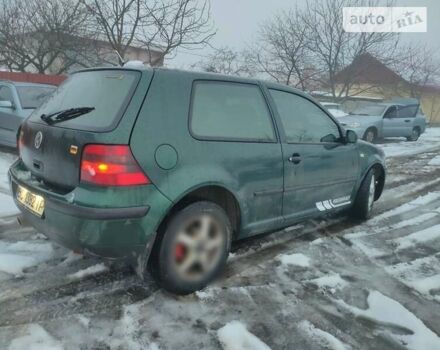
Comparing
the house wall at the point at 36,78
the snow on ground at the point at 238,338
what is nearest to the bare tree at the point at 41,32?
the house wall at the point at 36,78

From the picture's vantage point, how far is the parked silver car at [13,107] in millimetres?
7970

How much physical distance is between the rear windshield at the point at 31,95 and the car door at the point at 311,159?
6126 millimetres

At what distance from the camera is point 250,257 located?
3.74 meters

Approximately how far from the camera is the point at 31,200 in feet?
9.70

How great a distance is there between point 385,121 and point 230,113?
11.7 m

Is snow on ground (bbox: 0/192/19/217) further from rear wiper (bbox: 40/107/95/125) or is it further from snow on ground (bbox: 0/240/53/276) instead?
rear wiper (bbox: 40/107/95/125)

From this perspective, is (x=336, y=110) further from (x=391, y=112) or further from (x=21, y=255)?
(x=21, y=255)

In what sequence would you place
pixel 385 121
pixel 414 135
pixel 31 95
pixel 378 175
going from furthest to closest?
pixel 414 135 → pixel 385 121 → pixel 31 95 → pixel 378 175

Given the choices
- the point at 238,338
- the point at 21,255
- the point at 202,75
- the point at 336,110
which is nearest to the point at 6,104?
the point at 21,255

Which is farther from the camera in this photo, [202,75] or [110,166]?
[202,75]

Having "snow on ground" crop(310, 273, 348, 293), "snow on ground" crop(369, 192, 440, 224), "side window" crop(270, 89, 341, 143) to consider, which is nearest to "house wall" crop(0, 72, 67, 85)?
"snow on ground" crop(369, 192, 440, 224)

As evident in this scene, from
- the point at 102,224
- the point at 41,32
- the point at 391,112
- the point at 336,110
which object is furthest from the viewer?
the point at 41,32

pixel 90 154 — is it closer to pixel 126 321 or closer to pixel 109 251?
pixel 109 251

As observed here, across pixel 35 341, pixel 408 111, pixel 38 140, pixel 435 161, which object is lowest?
pixel 35 341
